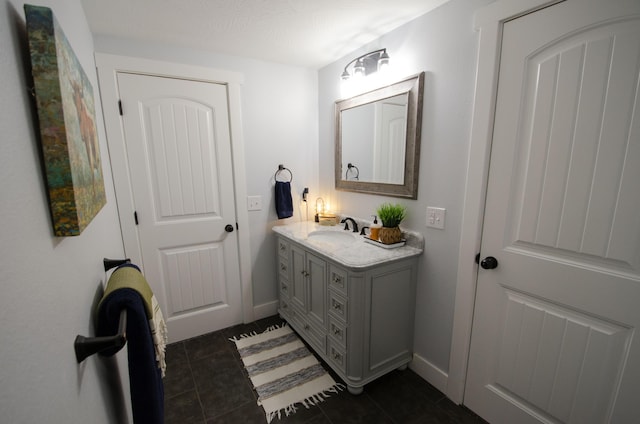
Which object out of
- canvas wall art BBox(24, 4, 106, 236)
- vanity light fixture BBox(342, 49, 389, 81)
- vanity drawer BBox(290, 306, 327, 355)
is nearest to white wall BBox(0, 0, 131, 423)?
canvas wall art BBox(24, 4, 106, 236)

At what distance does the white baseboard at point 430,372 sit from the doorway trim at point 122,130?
5.13 ft

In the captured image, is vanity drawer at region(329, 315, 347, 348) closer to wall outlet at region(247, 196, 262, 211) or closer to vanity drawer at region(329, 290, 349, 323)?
vanity drawer at region(329, 290, 349, 323)

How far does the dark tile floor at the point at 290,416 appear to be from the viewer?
5.19 ft

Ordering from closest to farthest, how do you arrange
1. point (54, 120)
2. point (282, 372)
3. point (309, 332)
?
point (54, 120)
point (282, 372)
point (309, 332)

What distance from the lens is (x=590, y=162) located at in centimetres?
110

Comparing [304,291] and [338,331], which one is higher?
[304,291]

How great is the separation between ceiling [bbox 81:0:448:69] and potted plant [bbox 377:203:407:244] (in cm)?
118

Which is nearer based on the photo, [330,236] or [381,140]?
[381,140]

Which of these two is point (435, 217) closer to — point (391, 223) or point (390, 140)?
point (391, 223)

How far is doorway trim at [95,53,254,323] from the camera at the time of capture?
1.84 meters

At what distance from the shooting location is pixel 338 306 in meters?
1.74

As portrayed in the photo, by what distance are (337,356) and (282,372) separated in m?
0.44

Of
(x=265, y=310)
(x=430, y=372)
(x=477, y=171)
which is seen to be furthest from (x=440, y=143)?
(x=265, y=310)

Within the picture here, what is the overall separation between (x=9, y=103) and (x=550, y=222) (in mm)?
1734
